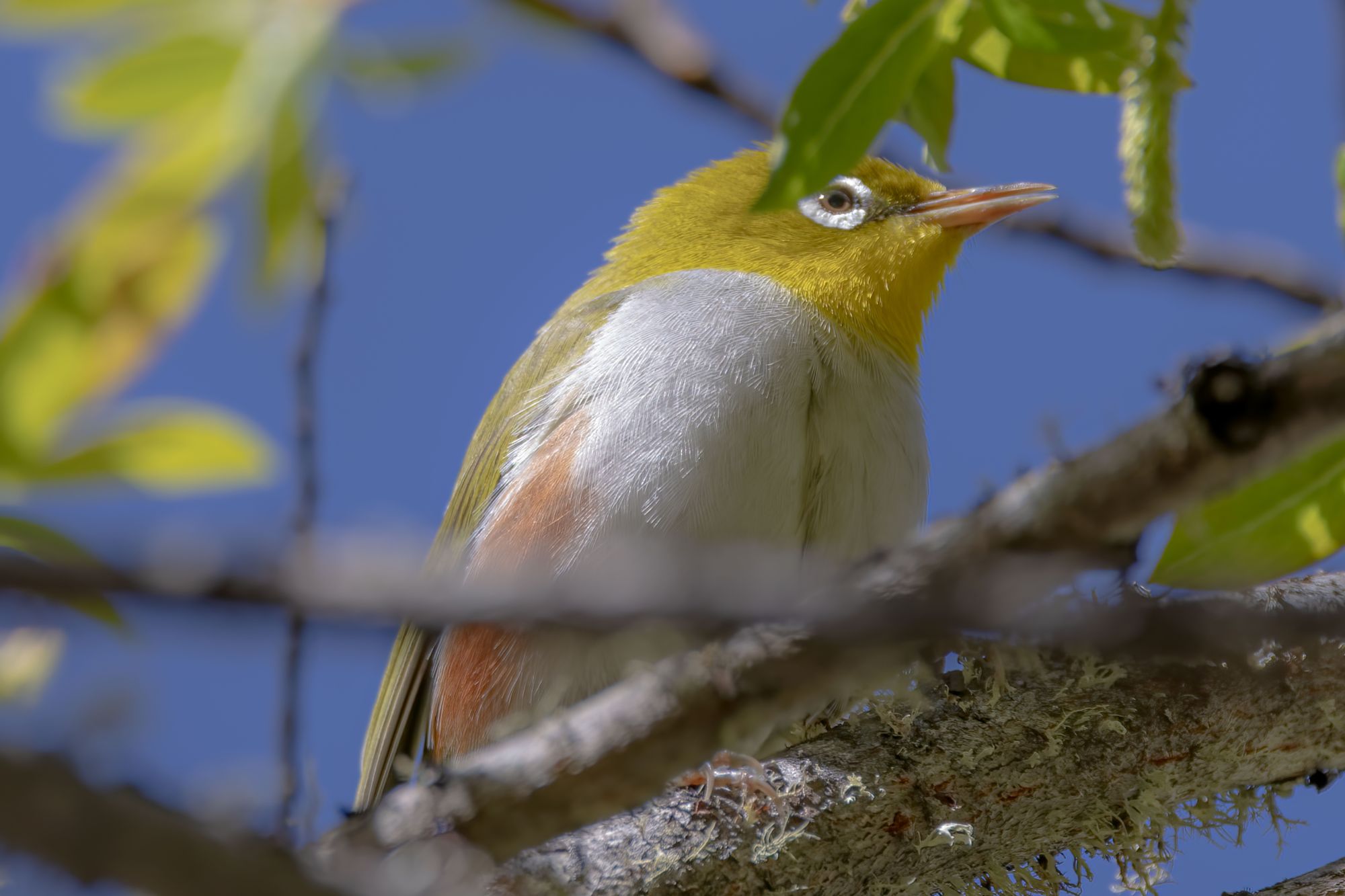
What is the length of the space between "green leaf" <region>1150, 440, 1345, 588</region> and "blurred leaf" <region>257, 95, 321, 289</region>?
1299 mm

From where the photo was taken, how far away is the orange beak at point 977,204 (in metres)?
4.52

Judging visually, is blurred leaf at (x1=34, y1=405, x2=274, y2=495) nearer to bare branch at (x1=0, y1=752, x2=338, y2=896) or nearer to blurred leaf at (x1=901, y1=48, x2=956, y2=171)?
bare branch at (x1=0, y1=752, x2=338, y2=896)

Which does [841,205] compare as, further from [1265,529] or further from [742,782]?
[1265,529]

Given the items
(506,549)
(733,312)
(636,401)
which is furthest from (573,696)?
(733,312)

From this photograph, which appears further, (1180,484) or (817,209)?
(817,209)

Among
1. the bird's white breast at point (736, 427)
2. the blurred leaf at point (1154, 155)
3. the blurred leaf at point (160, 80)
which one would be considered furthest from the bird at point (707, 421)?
the blurred leaf at point (160, 80)

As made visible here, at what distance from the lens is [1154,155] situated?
185 centimetres

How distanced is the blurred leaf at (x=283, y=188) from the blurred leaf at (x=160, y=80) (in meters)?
0.07

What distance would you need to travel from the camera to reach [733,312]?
4.14 m

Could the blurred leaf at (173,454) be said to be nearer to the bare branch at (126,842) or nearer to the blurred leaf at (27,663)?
the bare branch at (126,842)

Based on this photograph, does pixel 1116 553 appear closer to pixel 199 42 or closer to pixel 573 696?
pixel 199 42

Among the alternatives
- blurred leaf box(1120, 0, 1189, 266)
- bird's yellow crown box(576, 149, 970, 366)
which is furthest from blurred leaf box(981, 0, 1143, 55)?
bird's yellow crown box(576, 149, 970, 366)

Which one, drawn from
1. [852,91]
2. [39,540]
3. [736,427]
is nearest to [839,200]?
[736,427]

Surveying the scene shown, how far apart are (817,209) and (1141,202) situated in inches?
125
